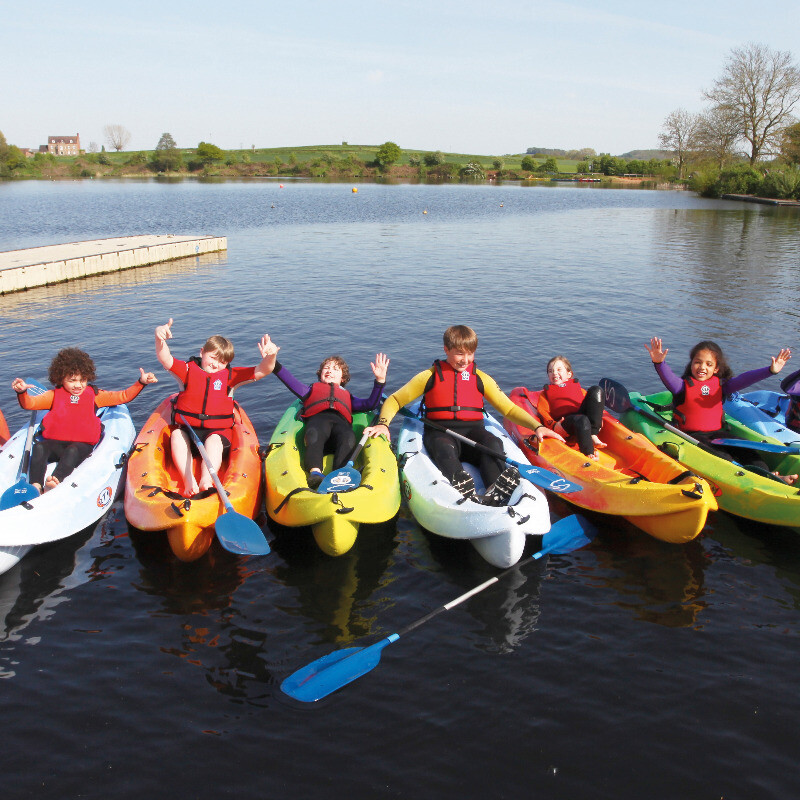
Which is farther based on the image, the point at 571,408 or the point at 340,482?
the point at 571,408

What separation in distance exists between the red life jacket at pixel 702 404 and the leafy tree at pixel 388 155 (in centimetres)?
8455

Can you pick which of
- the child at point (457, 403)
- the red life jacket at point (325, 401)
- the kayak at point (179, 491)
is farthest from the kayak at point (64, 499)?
the child at point (457, 403)

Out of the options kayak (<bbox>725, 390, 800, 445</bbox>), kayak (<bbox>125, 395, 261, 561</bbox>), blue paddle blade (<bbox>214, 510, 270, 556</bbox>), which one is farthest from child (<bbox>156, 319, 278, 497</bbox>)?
kayak (<bbox>725, 390, 800, 445</bbox>)

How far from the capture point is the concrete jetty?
17.0 m

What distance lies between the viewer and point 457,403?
6.67 m

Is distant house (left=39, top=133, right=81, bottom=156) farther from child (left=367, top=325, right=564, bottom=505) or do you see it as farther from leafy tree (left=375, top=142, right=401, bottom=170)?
child (left=367, top=325, right=564, bottom=505)

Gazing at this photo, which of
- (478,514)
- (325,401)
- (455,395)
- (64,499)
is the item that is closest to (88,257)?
(325,401)

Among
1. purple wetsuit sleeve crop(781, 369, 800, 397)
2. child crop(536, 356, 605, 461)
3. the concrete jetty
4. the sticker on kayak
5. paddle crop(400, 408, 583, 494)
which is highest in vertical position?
the concrete jetty

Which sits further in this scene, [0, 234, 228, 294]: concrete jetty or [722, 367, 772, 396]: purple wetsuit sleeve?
[0, 234, 228, 294]: concrete jetty

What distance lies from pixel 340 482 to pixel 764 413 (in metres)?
5.29

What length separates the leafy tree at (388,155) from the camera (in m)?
86.2

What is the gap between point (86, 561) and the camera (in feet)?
19.0

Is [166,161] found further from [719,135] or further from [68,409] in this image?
[68,409]

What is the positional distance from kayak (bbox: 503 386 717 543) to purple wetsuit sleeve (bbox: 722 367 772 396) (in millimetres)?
1074
